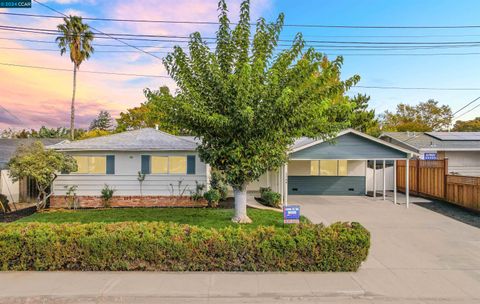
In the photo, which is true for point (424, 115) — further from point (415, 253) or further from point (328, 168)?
point (415, 253)

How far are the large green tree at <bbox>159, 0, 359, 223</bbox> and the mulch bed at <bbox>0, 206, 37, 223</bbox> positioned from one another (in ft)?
25.4

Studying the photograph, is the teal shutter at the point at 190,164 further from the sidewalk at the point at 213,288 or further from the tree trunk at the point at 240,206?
the sidewalk at the point at 213,288

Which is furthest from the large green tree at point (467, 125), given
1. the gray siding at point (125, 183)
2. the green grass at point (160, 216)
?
the gray siding at point (125, 183)

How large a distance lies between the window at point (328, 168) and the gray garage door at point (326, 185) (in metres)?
0.24

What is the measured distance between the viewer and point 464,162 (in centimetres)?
1834

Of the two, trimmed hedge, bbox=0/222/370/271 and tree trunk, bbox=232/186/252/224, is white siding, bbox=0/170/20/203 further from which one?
tree trunk, bbox=232/186/252/224

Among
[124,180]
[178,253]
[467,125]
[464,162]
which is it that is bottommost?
[178,253]

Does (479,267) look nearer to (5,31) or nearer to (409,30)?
(409,30)

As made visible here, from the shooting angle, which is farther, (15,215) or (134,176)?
(134,176)

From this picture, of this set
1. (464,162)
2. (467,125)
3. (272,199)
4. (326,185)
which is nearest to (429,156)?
(464,162)

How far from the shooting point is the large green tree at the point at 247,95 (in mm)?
8102

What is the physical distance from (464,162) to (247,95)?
680 inches

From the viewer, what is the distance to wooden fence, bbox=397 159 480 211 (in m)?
12.9

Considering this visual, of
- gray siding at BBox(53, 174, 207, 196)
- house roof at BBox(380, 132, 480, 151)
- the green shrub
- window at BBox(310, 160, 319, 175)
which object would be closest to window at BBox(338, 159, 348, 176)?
window at BBox(310, 160, 319, 175)
